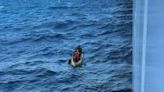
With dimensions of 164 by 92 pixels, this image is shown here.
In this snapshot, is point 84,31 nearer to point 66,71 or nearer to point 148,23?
point 66,71

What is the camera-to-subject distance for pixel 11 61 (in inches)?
119

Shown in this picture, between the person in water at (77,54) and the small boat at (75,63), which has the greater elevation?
the person in water at (77,54)

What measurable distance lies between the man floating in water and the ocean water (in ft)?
0.17

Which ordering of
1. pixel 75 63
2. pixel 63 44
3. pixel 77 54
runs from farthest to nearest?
pixel 63 44 < pixel 77 54 < pixel 75 63

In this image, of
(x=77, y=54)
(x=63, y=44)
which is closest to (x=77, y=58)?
(x=77, y=54)

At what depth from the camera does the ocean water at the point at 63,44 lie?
288cm

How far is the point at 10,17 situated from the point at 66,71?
0.69 m

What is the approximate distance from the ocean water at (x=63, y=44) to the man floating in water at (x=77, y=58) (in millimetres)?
51

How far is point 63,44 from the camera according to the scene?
325cm

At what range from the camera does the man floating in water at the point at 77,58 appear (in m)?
2.97

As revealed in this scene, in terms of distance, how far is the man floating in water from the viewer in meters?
2.97

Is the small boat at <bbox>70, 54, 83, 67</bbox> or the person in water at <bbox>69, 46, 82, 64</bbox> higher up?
the person in water at <bbox>69, 46, 82, 64</bbox>

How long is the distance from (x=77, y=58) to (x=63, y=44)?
0.98 ft

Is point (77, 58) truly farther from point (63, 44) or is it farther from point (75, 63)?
point (63, 44)
